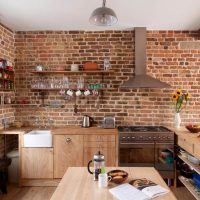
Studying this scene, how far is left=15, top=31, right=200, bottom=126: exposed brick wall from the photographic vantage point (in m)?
4.12

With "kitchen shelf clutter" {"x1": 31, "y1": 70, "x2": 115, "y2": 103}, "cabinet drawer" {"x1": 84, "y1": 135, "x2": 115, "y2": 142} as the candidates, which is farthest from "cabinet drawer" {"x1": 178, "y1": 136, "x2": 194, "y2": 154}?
"kitchen shelf clutter" {"x1": 31, "y1": 70, "x2": 115, "y2": 103}

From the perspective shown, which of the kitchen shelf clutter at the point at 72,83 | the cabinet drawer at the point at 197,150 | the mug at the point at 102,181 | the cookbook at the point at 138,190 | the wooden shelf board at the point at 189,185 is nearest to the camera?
the cookbook at the point at 138,190

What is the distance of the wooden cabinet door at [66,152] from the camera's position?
3.58m

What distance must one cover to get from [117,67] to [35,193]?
2540 mm

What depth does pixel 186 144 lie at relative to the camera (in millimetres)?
3117

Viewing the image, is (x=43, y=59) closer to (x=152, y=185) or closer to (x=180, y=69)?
(x=180, y=69)

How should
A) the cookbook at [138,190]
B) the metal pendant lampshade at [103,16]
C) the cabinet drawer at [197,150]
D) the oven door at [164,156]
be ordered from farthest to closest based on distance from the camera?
the oven door at [164,156]
the cabinet drawer at [197,150]
the metal pendant lampshade at [103,16]
the cookbook at [138,190]

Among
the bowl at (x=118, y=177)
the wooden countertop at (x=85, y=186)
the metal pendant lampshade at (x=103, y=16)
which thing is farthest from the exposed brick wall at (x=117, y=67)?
the bowl at (x=118, y=177)

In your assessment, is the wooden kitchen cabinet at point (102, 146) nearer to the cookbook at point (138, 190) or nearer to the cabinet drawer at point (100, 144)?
the cabinet drawer at point (100, 144)

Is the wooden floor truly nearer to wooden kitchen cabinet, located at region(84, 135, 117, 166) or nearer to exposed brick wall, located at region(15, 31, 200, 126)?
wooden kitchen cabinet, located at region(84, 135, 117, 166)

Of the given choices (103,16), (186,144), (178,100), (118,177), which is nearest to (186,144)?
(186,144)

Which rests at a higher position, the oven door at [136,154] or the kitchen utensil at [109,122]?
the kitchen utensil at [109,122]

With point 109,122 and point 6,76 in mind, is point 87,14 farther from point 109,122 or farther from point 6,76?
point 109,122

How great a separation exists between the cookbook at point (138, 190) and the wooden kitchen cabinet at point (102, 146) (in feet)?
5.83
